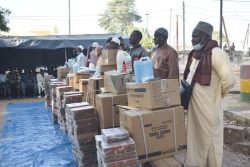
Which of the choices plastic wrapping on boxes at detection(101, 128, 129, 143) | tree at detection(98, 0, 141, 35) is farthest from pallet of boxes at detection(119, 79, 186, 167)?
tree at detection(98, 0, 141, 35)

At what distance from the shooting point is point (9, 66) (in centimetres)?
1464

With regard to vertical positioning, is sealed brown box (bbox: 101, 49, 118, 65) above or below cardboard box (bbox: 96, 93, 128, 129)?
above

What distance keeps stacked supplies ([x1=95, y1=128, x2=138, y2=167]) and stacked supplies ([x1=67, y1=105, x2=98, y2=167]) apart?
1.19 metres

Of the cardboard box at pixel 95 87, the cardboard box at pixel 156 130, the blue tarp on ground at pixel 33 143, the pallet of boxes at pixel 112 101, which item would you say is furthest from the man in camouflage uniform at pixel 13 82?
the cardboard box at pixel 156 130

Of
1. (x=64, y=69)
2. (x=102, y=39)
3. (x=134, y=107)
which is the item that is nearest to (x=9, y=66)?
(x=102, y=39)

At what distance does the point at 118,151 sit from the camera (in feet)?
11.3

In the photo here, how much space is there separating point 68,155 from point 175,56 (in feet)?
8.26

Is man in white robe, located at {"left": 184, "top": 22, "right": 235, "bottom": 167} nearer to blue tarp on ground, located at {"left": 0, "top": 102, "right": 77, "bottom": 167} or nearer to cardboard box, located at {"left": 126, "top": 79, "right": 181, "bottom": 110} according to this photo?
cardboard box, located at {"left": 126, "top": 79, "right": 181, "bottom": 110}

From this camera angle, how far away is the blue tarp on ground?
17.8 ft

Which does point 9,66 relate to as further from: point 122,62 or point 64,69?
point 122,62

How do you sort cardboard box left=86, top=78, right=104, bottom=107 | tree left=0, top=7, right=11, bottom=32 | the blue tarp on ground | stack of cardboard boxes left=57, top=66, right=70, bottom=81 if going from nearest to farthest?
cardboard box left=86, top=78, right=104, bottom=107 → the blue tarp on ground → stack of cardboard boxes left=57, top=66, right=70, bottom=81 → tree left=0, top=7, right=11, bottom=32

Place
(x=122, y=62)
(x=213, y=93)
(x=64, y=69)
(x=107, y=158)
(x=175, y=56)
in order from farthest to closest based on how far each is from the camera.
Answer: (x=64, y=69) < (x=122, y=62) < (x=175, y=56) < (x=213, y=93) < (x=107, y=158)

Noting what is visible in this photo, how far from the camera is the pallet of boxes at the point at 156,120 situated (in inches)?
145

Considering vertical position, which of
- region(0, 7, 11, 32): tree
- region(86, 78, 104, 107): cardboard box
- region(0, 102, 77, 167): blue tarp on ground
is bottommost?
region(0, 102, 77, 167): blue tarp on ground
